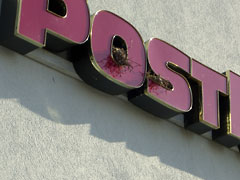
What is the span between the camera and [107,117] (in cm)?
636

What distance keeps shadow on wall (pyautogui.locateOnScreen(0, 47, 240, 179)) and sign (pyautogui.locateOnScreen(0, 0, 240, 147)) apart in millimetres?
116

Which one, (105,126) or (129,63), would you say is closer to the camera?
(105,126)

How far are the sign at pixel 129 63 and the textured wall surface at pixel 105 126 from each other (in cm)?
16

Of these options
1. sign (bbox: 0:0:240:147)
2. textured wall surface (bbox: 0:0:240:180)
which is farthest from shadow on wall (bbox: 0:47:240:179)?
sign (bbox: 0:0:240:147)

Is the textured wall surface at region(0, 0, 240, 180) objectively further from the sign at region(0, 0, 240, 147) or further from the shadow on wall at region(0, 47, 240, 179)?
the sign at region(0, 0, 240, 147)

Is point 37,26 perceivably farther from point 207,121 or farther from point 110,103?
point 207,121

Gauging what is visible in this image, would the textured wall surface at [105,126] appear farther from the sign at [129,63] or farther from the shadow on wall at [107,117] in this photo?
the sign at [129,63]

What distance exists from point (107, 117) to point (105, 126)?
0.11m

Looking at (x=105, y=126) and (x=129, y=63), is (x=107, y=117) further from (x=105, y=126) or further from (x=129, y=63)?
(x=129, y=63)

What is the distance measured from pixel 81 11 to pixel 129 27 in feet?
2.11

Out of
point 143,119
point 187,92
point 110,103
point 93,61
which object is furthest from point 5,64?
point 187,92

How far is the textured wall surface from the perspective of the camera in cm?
555

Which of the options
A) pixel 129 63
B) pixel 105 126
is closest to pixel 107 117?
pixel 105 126

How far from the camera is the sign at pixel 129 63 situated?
575cm
